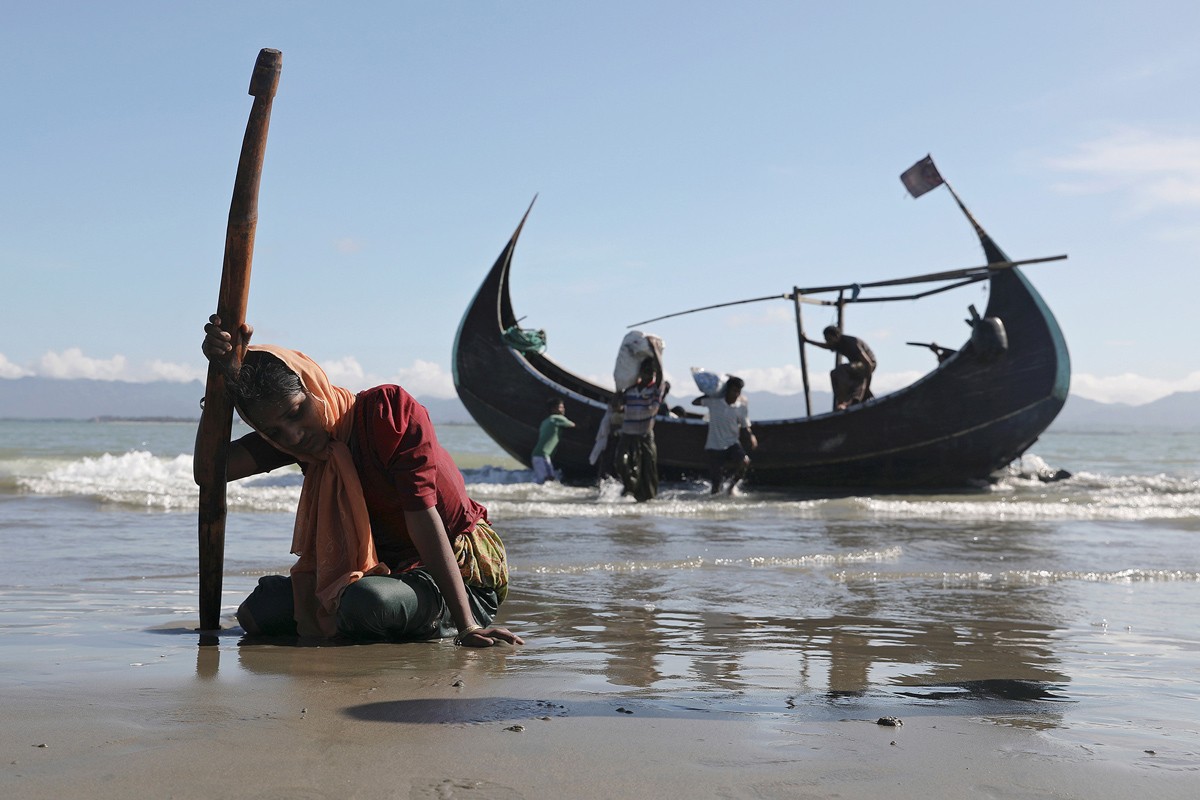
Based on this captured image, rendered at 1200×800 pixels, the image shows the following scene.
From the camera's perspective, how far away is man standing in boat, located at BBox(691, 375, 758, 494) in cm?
1456

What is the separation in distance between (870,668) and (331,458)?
5.62ft

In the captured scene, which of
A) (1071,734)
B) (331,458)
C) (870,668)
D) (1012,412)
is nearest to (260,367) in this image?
(331,458)

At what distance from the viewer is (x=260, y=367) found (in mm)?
3223

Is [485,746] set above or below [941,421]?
below

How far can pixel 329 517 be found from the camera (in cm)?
343

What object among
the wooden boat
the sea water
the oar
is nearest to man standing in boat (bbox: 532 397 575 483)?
the wooden boat

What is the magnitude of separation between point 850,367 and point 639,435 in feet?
14.9

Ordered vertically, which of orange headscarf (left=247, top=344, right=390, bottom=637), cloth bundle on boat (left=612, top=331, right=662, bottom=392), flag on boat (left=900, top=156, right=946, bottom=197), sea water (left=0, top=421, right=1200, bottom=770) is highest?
flag on boat (left=900, top=156, right=946, bottom=197)

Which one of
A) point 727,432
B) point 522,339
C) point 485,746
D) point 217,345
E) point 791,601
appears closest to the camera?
point 485,746

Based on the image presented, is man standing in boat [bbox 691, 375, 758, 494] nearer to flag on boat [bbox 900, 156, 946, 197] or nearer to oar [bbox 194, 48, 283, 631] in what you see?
flag on boat [bbox 900, 156, 946, 197]

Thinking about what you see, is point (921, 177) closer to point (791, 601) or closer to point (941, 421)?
point (941, 421)

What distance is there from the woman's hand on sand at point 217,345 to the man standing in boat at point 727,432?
457 inches

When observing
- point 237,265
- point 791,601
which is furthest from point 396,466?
point 791,601

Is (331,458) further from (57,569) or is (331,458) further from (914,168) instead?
(914,168)
